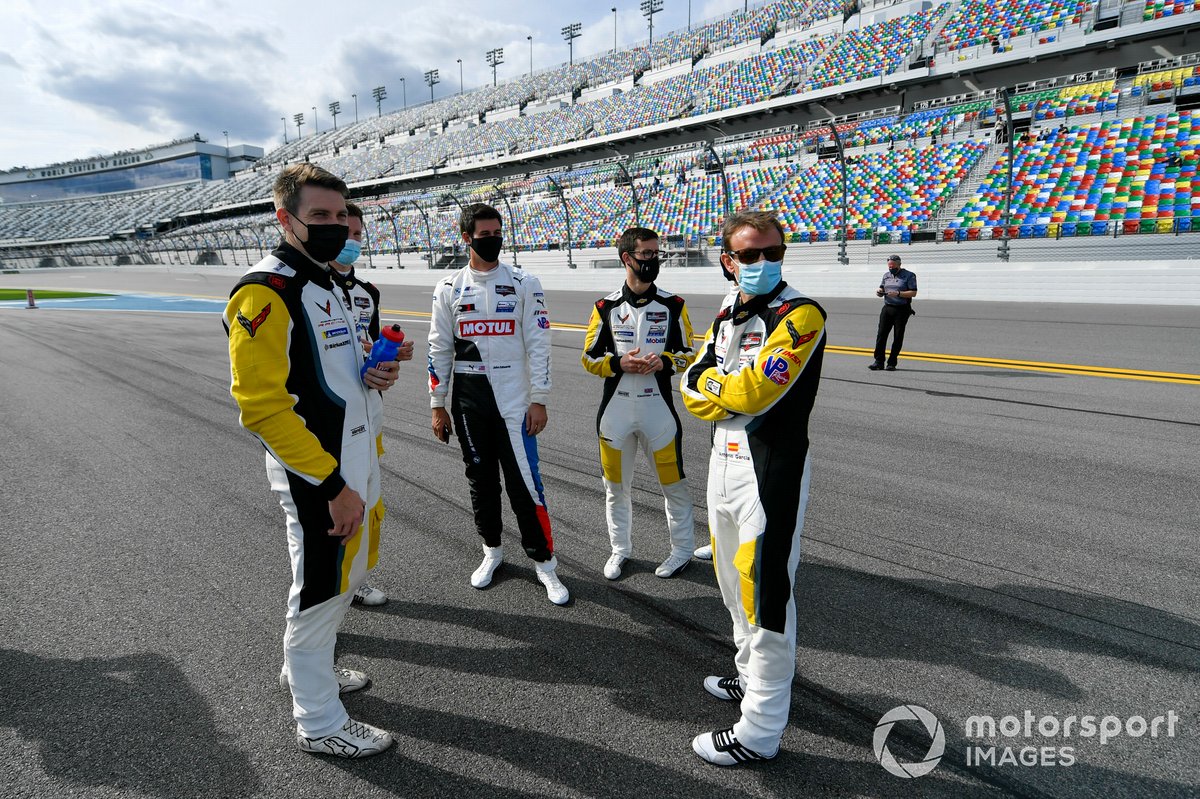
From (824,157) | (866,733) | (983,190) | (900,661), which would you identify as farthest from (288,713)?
(824,157)

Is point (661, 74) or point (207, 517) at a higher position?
point (661, 74)

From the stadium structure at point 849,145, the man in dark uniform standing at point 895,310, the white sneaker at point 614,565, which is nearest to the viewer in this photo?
the white sneaker at point 614,565

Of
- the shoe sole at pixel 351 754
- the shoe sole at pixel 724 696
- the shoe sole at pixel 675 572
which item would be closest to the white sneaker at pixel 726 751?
the shoe sole at pixel 724 696

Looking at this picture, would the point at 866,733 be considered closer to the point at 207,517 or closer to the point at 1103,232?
the point at 207,517

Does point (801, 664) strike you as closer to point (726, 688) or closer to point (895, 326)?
point (726, 688)

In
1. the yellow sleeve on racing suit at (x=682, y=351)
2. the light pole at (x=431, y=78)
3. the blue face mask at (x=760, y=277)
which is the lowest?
the yellow sleeve on racing suit at (x=682, y=351)

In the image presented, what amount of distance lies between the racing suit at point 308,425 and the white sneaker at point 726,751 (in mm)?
1323

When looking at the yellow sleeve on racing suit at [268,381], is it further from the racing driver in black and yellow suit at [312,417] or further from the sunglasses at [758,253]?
the sunglasses at [758,253]

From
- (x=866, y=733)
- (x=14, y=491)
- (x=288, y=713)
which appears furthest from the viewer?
(x=14, y=491)

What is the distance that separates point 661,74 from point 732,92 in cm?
1315

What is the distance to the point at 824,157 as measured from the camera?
31.1 metres

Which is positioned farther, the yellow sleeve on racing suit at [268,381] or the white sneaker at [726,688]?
the white sneaker at [726,688]

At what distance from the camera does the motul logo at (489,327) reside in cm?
331

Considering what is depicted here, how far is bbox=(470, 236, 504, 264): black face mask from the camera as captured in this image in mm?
3258
